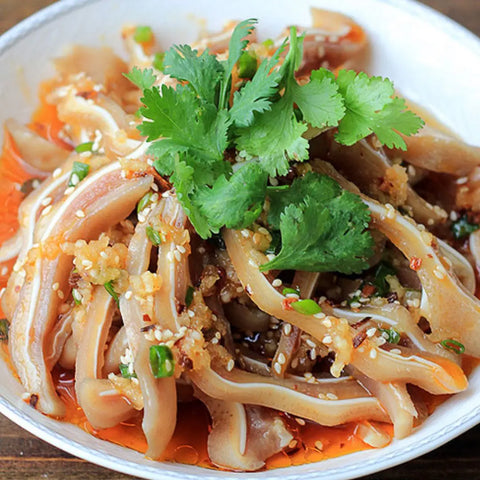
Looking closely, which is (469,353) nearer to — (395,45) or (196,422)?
(196,422)

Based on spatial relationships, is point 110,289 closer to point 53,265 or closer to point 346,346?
point 53,265

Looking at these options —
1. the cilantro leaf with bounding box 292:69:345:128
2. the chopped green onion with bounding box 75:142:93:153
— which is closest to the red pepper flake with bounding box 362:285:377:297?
the cilantro leaf with bounding box 292:69:345:128

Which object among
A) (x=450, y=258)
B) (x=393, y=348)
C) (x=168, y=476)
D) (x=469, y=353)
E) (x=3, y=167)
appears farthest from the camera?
(x=3, y=167)

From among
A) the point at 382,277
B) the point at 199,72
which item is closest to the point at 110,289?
the point at 199,72

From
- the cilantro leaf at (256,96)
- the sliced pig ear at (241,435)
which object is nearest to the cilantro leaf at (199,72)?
the cilantro leaf at (256,96)

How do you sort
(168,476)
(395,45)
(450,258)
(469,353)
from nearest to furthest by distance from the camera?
(168,476) → (469,353) → (450,258) → (395,45)

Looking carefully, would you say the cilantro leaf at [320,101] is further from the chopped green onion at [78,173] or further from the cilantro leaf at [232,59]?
the chopped green onion at [78,173]

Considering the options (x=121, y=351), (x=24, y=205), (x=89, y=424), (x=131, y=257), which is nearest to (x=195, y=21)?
(x=24, y=205)
